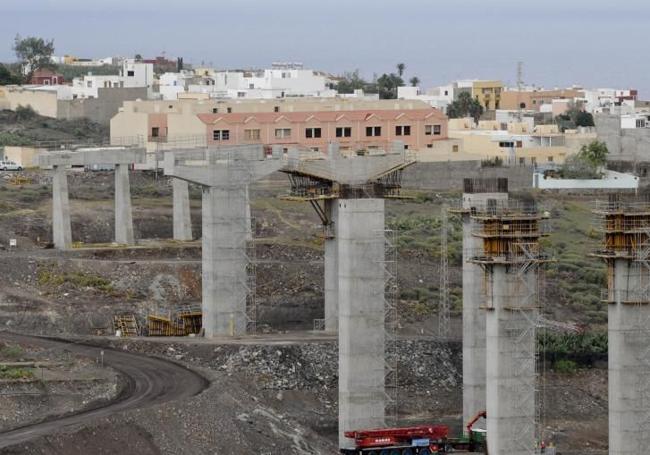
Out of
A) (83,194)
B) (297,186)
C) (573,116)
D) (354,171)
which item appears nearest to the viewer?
(354,171)

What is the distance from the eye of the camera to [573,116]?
17525cm

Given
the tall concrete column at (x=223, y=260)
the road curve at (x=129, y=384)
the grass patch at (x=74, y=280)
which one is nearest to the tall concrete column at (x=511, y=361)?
the road curve at (x=129, y=384)

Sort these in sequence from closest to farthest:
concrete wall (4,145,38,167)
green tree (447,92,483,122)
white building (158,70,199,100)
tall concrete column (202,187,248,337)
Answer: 1. tall concrete column (202,187,248,337)
2. concrete wall (4,145,38,167)
3. white building (158,70,199,100)
4. green tree (447,92,483,122)

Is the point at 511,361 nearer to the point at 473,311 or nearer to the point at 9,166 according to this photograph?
the point at 473,311

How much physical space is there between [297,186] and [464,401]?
12234 millimetres

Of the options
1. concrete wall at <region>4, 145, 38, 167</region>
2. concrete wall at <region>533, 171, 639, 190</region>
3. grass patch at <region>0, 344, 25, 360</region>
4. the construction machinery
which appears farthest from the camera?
concrete wall at <region>533, 171, 639, 190</region>

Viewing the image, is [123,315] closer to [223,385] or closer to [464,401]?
[223,385]

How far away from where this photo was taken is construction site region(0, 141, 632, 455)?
66.9 meters

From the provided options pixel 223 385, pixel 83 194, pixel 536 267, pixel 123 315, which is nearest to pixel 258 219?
pixel 83 194

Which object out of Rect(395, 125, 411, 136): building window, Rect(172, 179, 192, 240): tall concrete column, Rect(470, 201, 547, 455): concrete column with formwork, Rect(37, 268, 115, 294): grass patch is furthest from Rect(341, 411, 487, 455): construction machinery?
Rect(395, 125, 411, 136): building window

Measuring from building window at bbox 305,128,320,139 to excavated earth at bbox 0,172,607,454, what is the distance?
17.3 feet

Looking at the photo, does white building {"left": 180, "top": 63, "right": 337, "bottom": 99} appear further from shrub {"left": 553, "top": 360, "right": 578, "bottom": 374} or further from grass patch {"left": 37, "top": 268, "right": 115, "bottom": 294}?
shrub {"left": 553, "top": 360, "right": 578, "bottom": 374}

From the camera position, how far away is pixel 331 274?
9169 centimetres

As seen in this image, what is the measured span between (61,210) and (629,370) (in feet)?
151
